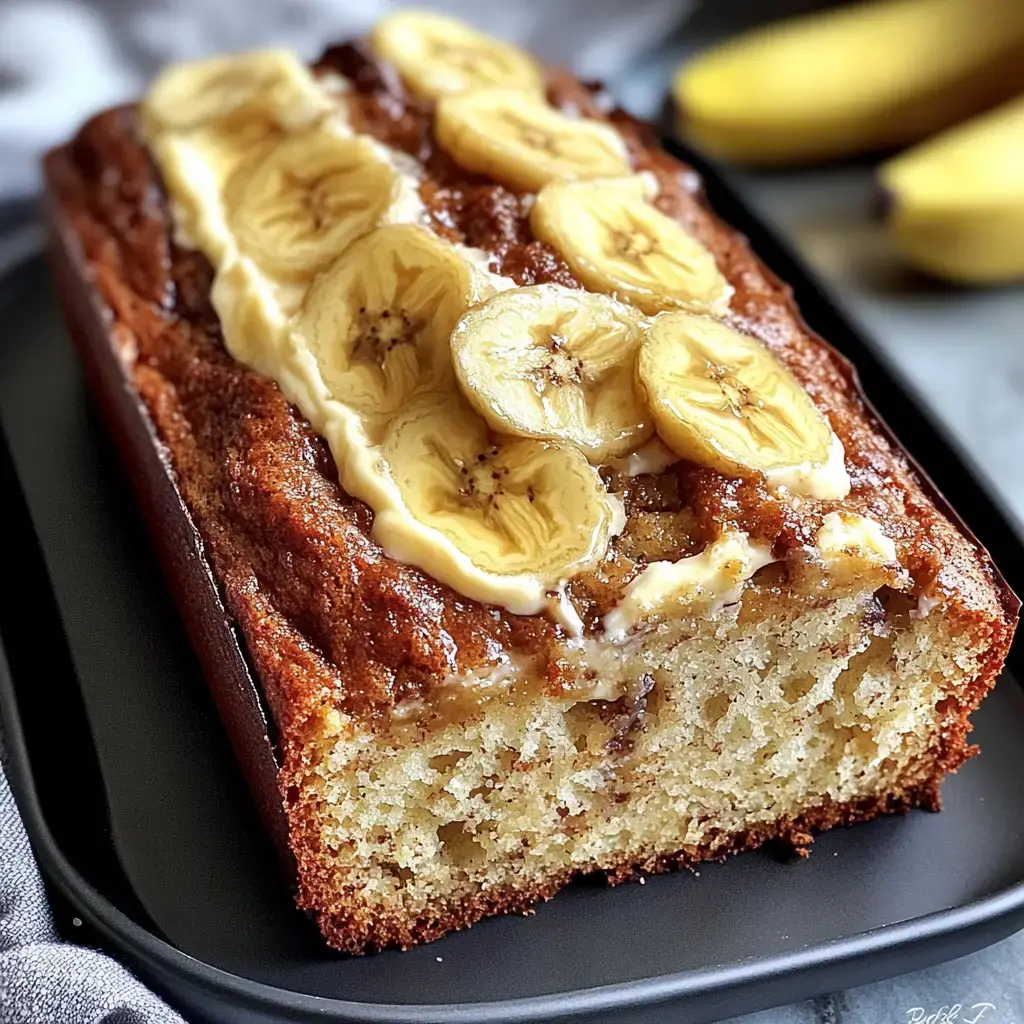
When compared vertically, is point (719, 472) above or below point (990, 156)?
above

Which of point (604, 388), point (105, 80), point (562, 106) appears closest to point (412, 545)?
point (604, 388)

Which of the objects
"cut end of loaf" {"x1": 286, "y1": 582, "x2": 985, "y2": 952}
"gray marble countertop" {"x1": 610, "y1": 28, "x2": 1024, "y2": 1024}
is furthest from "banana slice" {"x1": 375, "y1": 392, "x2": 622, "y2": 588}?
"gray marble countertop" {"x1": 610, "y1": 28, "x2": 1024, "y2": 1024}

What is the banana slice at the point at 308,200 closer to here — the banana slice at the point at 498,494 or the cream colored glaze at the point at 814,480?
the banana slice at the point at 498,494

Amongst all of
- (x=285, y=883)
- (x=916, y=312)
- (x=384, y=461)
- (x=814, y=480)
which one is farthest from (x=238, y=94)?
(x=916, y=312)

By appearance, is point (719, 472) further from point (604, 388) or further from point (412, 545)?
point (412, 545)

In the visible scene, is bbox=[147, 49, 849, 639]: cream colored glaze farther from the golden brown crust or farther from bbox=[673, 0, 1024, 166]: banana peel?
bbox=[673, 0, 1024, 166]: banana peel

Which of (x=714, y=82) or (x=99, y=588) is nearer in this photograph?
(x=99, y=588)

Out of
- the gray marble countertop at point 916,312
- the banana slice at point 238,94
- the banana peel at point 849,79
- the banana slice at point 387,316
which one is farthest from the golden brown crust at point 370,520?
the banana peel at point 849,79
